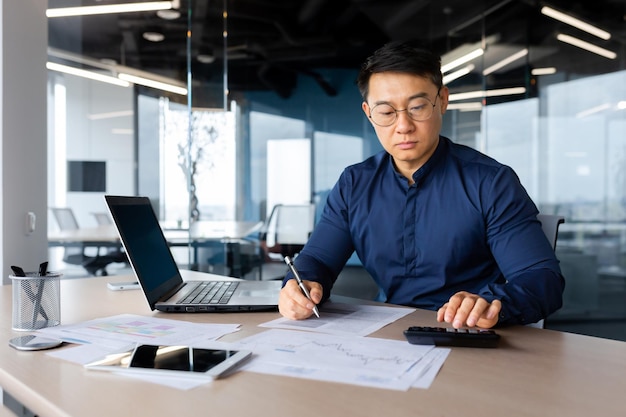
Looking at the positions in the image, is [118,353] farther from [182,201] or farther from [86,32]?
[86,32]

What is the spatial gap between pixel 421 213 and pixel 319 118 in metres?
5.88

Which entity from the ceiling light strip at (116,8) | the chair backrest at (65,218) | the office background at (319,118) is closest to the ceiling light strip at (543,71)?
the office background at (319,118)

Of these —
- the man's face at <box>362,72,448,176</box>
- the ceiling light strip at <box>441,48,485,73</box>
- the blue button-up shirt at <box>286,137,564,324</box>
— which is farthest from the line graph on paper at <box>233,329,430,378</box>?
the ceiling light strip at <box>441,48,485,73</box>

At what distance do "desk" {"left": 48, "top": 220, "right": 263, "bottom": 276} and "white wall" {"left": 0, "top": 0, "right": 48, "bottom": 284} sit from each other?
8.38 ft

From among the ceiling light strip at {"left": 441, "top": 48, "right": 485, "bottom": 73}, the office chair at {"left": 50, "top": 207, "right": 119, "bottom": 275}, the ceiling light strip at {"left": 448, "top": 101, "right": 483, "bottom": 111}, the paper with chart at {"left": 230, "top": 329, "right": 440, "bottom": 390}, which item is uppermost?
the ceiling light strip at {"left": 441, "top": 48, "right": 485, "bottom": 73}

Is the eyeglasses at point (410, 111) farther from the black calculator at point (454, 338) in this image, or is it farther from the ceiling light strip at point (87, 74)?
the ceiling light strip at point (87, 74)

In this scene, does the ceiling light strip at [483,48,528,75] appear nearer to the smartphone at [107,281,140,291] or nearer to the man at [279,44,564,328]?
the man at [279,44,564,328]

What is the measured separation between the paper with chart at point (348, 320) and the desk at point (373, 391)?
26 cm

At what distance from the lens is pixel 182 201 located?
18.8 ft

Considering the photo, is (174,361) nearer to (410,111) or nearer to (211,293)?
(211,293)

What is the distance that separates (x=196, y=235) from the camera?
5.32 meters

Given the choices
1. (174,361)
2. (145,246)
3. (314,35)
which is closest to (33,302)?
(145,246)

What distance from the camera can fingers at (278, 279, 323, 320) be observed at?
54.9 inches

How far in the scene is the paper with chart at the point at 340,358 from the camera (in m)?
0.95
